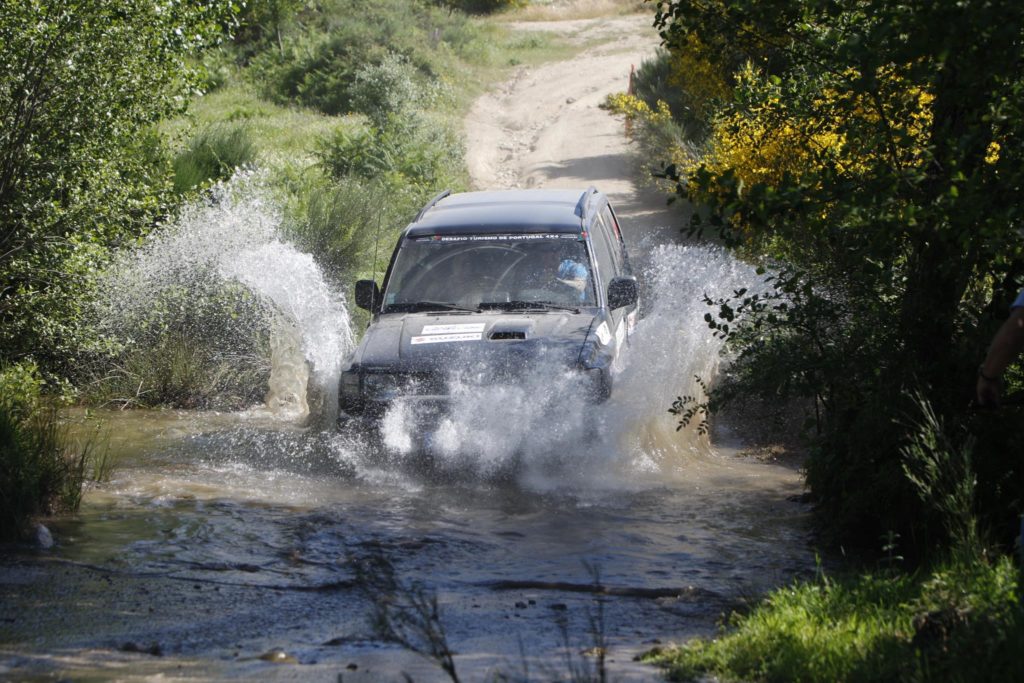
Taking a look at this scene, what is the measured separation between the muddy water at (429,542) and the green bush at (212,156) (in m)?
5.52

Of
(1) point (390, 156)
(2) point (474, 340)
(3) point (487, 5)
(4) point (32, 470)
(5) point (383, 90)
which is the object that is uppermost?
(3) point (487, 5)

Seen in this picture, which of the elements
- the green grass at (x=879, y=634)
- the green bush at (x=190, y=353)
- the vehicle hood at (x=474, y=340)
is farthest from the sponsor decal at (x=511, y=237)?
the green grass at (x=879, y=634)

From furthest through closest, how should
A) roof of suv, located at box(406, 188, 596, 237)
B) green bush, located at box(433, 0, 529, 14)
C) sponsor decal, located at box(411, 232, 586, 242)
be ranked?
green bush, located at box(433, 0, 529, 14), roof of suv, located at box(406, 188, 596, 237), sponsor decal, located at box(411, 232, 586, 242)

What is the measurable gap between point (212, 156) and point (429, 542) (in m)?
11.4

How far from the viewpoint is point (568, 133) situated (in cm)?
3075

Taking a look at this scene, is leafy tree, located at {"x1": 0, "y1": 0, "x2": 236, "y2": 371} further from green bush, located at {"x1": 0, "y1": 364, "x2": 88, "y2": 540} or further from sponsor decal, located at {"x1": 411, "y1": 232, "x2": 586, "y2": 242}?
sponsor decal, located at {"x1": 411, "y1": 232, "x2": 586, "y2": 242}

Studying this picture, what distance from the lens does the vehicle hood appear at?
8.25 meters

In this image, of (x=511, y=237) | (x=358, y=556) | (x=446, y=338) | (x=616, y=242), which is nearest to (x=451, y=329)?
(x=446, y=338)

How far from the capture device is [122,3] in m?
10.6

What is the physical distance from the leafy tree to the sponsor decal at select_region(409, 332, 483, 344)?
366cm

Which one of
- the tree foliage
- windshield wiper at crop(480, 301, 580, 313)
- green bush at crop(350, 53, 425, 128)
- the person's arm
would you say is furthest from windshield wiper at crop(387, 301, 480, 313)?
green bush at crop(350, 53, 425, 128)

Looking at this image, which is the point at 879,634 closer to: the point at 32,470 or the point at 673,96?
the point at 32,470

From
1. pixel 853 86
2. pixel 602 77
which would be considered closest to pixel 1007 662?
pixel 853 86

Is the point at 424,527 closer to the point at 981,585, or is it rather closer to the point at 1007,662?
the point at 981,585
